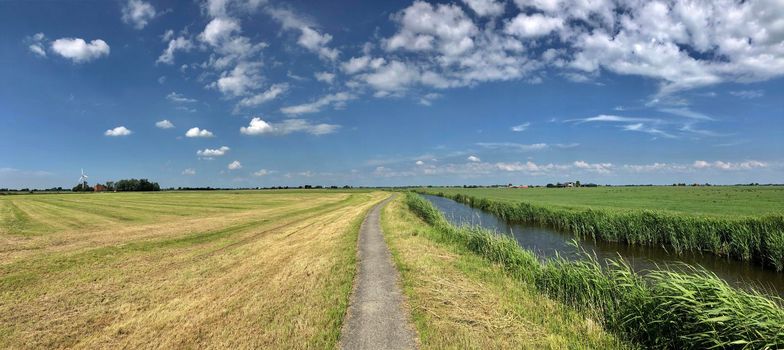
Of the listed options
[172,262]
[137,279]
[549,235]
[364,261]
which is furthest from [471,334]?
[549,235]

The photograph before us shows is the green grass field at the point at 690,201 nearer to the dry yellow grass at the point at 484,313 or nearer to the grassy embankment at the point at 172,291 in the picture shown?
the dry yellow grass at the point at 484,313

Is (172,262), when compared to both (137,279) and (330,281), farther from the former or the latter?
(330,281)

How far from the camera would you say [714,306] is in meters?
6.53

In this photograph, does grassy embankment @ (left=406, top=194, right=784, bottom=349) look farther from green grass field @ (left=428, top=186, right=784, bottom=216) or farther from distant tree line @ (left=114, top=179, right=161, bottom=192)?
distant tree line @ (left=114, top=179, right=161, bottom=192)

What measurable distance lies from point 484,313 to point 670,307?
3.59 m

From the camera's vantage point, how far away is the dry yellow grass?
23.8 feet

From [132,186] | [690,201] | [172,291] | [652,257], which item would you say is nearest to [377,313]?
[172,291]

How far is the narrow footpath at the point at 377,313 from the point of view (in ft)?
23.6

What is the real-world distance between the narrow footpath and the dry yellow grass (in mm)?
322

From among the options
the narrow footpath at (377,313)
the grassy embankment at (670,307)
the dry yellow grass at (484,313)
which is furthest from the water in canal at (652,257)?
the narrow footpath at (377,313)

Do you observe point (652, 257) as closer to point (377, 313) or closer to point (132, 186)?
point (377, 313)

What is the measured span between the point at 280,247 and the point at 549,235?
72.1ft

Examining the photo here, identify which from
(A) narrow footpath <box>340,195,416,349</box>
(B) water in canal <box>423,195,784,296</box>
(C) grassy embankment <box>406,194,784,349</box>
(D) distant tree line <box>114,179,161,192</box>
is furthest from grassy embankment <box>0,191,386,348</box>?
(D) distant tree line <box>114,179,161,192</box>

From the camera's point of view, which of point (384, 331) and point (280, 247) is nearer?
point (384, 331)
